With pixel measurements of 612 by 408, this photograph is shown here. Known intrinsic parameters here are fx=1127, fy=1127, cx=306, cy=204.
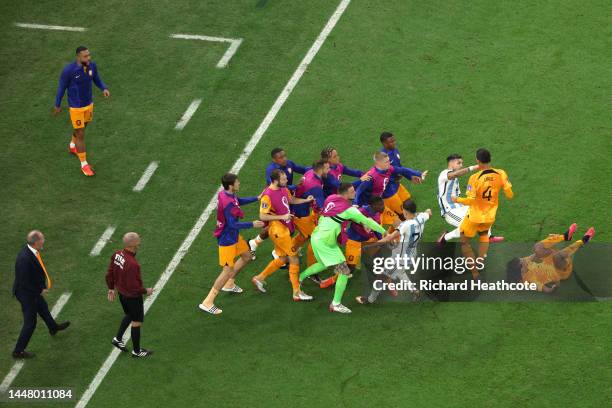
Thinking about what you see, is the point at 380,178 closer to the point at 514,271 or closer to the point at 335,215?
the point at 335,215

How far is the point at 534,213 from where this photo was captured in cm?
1922

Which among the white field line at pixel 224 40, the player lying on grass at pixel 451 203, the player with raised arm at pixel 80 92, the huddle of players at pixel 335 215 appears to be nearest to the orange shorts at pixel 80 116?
the player with raised arm at pixel 80 92

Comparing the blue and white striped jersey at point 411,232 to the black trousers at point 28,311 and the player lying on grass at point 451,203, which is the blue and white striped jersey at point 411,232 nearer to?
the player lying on grass at point 451,203

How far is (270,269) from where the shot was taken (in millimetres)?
17844

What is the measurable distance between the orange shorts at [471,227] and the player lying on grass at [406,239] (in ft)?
2.69

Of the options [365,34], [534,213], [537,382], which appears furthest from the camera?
[365,34]

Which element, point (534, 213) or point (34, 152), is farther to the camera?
point (34, 152)

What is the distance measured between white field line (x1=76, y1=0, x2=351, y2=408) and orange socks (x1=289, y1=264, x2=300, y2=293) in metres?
2.08

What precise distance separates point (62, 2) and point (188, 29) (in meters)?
3.06

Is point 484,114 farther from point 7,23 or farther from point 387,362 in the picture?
point 7,23

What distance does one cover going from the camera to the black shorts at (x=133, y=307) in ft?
53.2

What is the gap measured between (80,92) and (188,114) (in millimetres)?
2414

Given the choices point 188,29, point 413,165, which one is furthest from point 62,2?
point 413,165

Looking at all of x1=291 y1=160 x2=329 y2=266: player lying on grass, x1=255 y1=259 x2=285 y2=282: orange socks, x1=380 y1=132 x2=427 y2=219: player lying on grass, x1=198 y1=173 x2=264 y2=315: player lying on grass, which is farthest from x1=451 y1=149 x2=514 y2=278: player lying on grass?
x1=198 y1=173 x2=264 y2=315: player lying on grass
